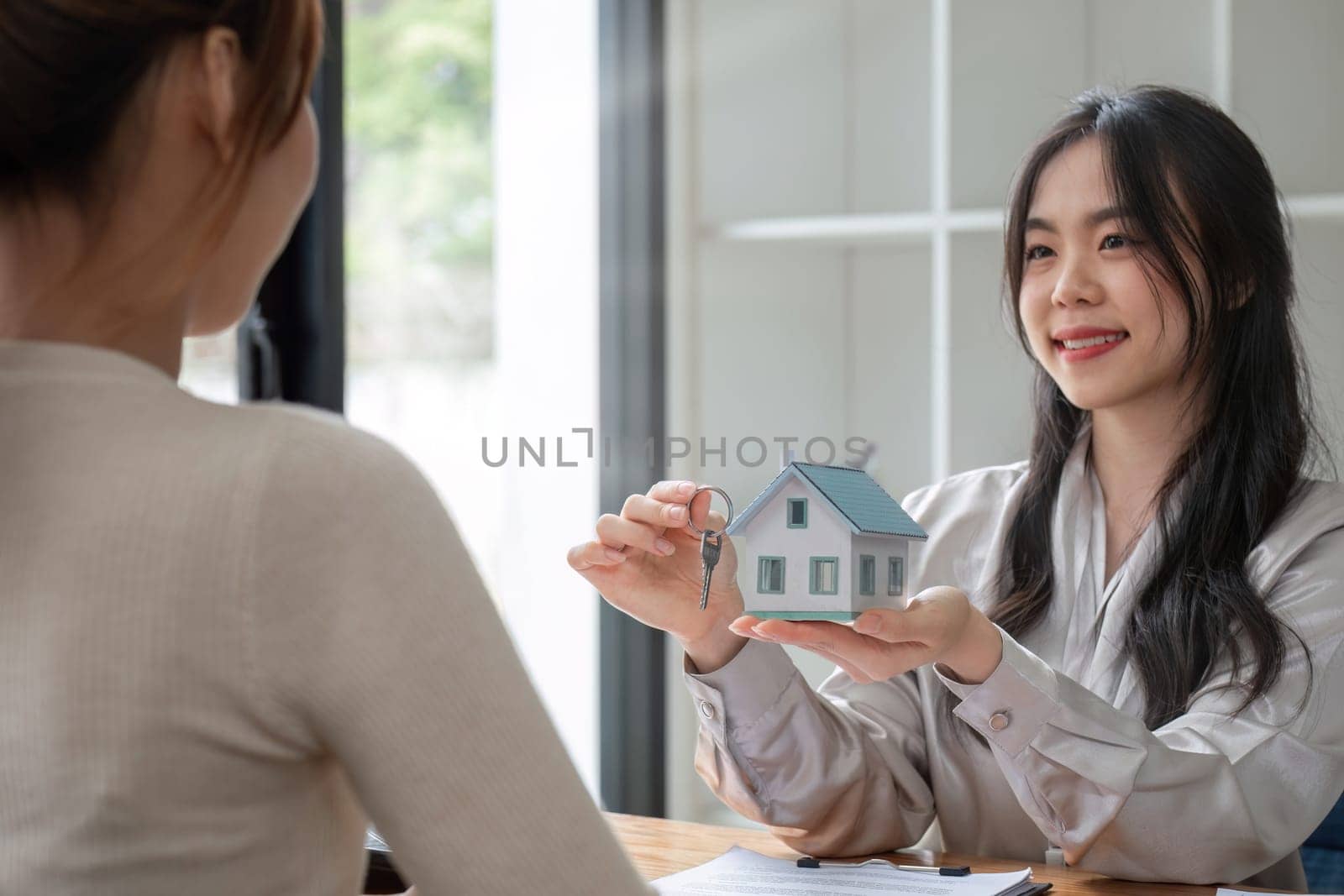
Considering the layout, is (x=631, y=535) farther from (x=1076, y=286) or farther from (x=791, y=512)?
(x=1076, y=286)

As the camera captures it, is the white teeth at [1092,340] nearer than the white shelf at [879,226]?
Yes

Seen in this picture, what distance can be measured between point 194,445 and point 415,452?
401 centimetres

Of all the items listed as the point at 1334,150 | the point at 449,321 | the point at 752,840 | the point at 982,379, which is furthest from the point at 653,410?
the point at 449,321

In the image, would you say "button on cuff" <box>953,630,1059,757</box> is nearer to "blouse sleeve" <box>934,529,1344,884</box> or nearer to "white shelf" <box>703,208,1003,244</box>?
"blouse sleeve" <box>934,529,1344,884</box>

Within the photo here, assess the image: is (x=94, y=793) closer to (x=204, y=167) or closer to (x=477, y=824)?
(x=477, y=824)

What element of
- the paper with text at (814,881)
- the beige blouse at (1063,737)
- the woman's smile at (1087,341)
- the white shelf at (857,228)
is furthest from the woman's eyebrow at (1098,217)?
the white shelf at (857,228)

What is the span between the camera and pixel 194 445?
0.57m

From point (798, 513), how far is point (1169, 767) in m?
0.43

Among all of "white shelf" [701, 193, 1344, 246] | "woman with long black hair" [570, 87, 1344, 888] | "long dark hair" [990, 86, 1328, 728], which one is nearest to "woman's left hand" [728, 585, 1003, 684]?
"woman with long black hair" [570, 87, 1344, 888]

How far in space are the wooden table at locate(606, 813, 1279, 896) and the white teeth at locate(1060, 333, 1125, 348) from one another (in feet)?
1.87

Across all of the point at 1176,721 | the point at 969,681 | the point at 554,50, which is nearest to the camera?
the point at 969,681

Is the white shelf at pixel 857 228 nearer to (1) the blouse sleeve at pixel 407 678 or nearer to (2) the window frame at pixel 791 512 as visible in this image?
(2) the window frame at pixel 791 512

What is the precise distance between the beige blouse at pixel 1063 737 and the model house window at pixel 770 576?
0.22 m

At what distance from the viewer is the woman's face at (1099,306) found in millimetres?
1454
